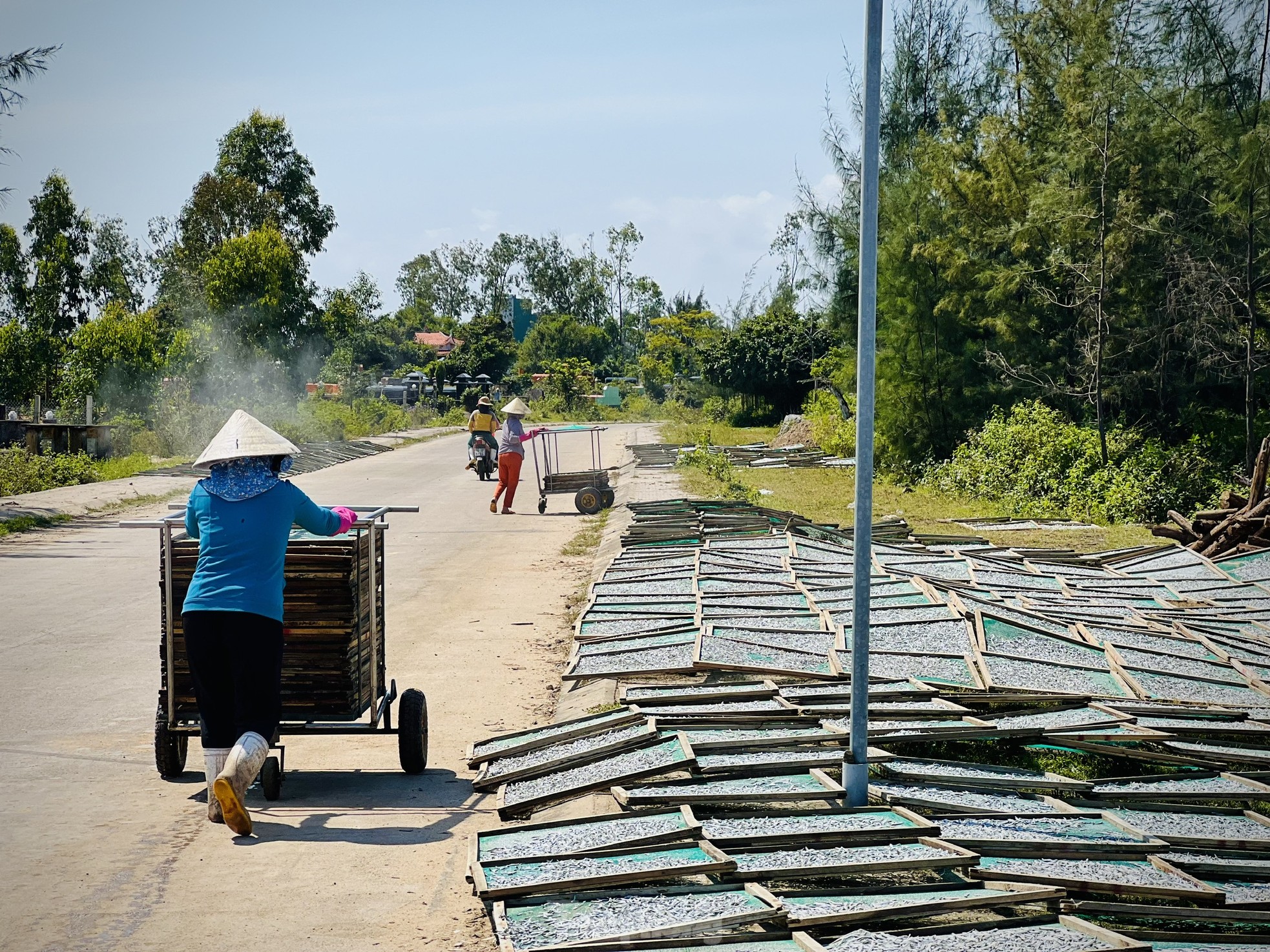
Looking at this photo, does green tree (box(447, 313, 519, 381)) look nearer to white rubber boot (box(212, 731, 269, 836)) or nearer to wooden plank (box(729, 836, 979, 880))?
white rubber boot (box(212, 731, 269, 836))

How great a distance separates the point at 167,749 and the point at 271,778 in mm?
681

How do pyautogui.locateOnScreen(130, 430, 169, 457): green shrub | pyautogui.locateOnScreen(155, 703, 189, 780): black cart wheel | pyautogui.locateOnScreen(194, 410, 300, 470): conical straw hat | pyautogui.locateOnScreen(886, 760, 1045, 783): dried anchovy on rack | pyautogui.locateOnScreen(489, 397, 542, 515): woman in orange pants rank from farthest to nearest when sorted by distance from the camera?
1. pyautogui.locateOnScreen(130, 430, 169, 457): green shrub
2. pyautogui.locateOnScreen(489, 397, 542, 515): woman in orange pants
3. pyautogui.locateOnScreen(155, 703, 189, 780): black cart wheel
4. pyautogui.locateOnScreen(886, 760, 1045, 783): dried anchovy on rack
5. pyautogui.locateOnScreen(194, 410, 300, 470): conical straw hat

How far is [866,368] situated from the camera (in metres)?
4.70

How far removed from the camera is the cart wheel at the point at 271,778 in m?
5.77

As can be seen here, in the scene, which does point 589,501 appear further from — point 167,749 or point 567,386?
point 567,386

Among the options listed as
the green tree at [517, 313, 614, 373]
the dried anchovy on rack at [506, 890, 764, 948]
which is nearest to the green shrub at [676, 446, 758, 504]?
the dried anchovy on rack at [506, 890, 764, 948]

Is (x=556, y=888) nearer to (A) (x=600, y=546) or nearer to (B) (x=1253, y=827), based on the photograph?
(B) (x=1253, y=827)

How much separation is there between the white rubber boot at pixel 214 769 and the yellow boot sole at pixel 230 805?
0.54 feet

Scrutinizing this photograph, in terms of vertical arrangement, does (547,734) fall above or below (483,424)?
below

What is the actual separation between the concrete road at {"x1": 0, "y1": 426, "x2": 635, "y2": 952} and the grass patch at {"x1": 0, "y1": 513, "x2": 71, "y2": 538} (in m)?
4.54

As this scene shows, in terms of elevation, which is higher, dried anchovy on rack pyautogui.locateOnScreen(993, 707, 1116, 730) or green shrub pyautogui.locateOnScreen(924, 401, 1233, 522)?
green shrub pyautogui.locateOnScreen(924, 401, 1233, 522)

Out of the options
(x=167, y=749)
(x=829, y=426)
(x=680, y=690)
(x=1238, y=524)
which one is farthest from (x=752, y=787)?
(x=829, y=426)

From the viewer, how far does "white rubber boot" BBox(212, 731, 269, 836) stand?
498cm

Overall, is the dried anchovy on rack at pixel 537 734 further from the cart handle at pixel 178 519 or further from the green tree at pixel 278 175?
the green tree at pixel 278 175
